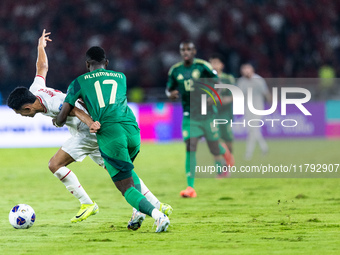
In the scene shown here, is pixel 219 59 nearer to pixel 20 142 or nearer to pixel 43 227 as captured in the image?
pixel 43 227

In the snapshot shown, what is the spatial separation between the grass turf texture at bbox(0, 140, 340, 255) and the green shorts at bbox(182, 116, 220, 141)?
983 mm

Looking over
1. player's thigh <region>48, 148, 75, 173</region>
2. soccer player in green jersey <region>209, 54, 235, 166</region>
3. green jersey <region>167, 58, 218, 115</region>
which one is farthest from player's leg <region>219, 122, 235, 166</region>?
player's thigh <region>48, 148, 75, 173</region>

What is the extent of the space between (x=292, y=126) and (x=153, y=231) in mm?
18209

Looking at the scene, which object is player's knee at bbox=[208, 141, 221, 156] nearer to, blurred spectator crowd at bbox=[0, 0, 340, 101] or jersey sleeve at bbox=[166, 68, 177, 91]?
jersey sleeve at bbox=[166, 68, 177, 91]

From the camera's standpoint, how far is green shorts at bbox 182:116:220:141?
1151 centimetres

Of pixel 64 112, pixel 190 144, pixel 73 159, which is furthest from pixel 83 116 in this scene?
pixel 190 144

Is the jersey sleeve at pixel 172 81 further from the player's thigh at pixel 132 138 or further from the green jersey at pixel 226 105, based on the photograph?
the player's thigh at pixel 132 138

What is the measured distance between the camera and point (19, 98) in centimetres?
782

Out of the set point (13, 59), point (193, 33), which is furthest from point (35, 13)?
point (193, 33)

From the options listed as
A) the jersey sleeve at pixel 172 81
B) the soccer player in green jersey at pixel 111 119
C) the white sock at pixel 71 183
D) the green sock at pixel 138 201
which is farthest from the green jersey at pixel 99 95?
the jersey sleeve at pixel 172 81

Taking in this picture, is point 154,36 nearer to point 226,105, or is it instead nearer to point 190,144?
point 226,105

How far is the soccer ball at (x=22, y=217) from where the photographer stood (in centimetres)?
806

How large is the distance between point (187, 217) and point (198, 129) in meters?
3.07

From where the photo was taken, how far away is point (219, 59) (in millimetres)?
13750
